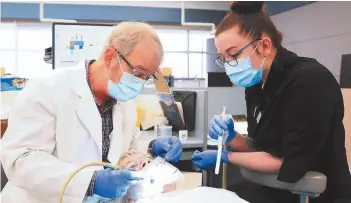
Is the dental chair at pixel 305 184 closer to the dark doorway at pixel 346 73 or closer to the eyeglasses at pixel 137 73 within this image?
the eyeglasses at pixel 137 73

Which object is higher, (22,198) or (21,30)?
(21,30)

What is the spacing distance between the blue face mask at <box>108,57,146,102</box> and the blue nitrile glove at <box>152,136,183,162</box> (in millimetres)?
263

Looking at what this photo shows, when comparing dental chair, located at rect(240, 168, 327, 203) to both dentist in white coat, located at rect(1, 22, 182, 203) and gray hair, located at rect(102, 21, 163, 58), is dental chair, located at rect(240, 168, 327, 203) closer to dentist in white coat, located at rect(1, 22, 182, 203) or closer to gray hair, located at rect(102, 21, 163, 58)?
dentist in white coat, located at rect(1, 22, 182, 203)

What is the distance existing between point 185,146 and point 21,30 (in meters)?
5.57

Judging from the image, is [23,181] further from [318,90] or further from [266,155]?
[318,90]

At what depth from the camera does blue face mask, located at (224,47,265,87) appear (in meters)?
1.47

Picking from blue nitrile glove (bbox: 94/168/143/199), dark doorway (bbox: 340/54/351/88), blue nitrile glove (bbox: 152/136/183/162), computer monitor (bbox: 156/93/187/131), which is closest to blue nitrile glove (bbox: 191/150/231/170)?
blue nitrile glove (bbox: 152/136/183/162)

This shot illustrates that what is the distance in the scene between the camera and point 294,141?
1.28m

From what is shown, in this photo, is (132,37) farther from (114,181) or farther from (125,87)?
(114,181)

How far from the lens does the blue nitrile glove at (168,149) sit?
1392 mm

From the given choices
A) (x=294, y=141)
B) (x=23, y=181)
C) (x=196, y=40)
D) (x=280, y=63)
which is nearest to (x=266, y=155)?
(x=294, y=141)

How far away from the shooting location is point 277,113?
1409 mm

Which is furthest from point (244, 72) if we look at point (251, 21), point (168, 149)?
point (168, 149)

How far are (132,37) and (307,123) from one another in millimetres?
704
